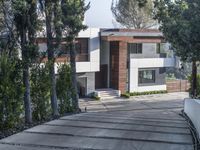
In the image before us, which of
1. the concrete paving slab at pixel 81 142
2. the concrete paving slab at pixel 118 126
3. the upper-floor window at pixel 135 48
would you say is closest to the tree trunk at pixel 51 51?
the concrete paving slab at pixel 118 126

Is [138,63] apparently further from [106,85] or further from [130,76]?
[106,85]

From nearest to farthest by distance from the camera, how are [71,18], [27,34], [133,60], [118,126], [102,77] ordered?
[118,126] → [27,34] → [71,18] → [133,60] → [102,77]

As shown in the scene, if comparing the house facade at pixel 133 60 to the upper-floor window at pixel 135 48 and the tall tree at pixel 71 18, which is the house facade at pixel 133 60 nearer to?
the upper-floor window at pixel 135 48

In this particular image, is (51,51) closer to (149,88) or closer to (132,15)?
(149,88)

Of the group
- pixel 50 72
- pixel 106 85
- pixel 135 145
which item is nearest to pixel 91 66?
pixel 106 85

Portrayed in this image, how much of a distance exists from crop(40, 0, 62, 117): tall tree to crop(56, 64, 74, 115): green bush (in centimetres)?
100

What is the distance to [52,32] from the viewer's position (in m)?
17.9

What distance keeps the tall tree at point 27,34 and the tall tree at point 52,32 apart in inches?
113

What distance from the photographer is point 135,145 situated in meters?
10.0

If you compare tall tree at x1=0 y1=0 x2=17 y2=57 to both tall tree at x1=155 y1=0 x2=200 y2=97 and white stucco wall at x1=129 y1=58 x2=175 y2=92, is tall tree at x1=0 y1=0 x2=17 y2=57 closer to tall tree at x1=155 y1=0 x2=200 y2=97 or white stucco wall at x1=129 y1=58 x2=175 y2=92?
tall tree at x1=155 y1=0 x2=200 y2=97

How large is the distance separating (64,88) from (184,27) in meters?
7.14

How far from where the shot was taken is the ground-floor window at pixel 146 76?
3884 centimetres

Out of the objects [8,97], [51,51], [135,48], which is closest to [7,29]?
[8,97]

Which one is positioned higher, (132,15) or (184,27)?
(132,15)
